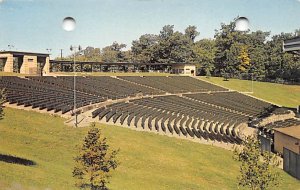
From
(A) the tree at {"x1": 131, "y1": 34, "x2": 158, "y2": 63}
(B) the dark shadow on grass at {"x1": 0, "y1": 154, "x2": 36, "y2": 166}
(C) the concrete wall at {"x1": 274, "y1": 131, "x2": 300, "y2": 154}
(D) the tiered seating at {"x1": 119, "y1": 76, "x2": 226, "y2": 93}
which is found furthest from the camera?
(A) the tree at {"x1": 131, "y1": 34, "x2": 158, "y2": 63}

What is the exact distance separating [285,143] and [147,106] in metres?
18.7

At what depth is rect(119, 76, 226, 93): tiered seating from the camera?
72000mm

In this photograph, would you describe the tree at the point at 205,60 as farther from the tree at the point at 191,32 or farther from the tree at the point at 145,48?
the tree at the point at 191,32

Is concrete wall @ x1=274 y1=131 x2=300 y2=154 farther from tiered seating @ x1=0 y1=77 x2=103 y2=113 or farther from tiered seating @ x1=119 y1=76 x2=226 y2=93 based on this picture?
tiered seating @ x1=119 y1=76 x2=226 y2=93

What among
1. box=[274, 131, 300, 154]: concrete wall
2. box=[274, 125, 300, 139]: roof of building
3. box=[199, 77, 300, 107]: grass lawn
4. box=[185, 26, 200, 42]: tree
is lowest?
box=[274, 131, 300, 154]: concrete wall

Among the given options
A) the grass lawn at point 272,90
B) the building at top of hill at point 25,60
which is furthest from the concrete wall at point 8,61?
the grass lawn at point 272,90

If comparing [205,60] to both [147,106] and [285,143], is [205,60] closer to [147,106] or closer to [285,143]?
[147,106]

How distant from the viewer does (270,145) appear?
39250mm

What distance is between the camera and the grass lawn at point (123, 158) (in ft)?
57.9

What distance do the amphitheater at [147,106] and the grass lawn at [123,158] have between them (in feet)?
11.5

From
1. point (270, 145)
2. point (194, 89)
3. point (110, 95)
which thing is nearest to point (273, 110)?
point (194, 89)

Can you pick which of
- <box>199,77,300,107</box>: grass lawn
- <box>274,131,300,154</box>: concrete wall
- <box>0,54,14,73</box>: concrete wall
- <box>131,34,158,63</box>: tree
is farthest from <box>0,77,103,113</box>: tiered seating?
<box>131,34,158,63</box>: tree

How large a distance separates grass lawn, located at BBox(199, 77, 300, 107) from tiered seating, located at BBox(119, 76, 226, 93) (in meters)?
7.42

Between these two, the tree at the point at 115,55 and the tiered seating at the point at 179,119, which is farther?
the tree at the point at 115,55
